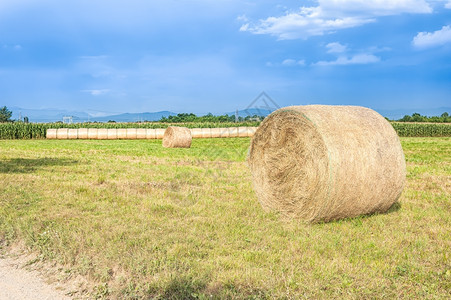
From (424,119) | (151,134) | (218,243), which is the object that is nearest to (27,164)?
(218,243)

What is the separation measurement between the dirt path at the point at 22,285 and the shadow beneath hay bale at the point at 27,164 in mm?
8374

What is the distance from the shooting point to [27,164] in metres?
14.6

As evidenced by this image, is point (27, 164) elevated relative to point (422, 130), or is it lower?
lower

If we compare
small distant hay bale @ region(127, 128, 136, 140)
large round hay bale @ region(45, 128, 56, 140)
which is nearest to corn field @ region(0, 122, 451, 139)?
large round hay bale @ region(45, 128, 56, 140)

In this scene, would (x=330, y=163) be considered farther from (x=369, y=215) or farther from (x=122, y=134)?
(x=122, y=134)

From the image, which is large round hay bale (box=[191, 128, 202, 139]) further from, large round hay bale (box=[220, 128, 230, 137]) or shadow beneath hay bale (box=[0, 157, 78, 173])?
shadow beneath hay bale (box=[0, 157, 78, 173])

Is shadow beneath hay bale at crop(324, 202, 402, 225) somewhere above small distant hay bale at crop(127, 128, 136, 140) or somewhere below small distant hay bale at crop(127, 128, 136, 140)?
below

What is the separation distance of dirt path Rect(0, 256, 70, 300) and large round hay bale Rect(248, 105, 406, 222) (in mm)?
4585

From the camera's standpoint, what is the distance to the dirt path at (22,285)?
452cm

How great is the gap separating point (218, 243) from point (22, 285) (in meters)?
2.65

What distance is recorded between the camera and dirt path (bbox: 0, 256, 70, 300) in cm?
452

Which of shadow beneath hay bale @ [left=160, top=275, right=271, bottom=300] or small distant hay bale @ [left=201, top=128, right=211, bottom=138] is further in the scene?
small distant hay bale @ [left=201, top=128, right=211, bottom=138]

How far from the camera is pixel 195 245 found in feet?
18.8

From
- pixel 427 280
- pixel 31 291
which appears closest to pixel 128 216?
pixel 31 291
